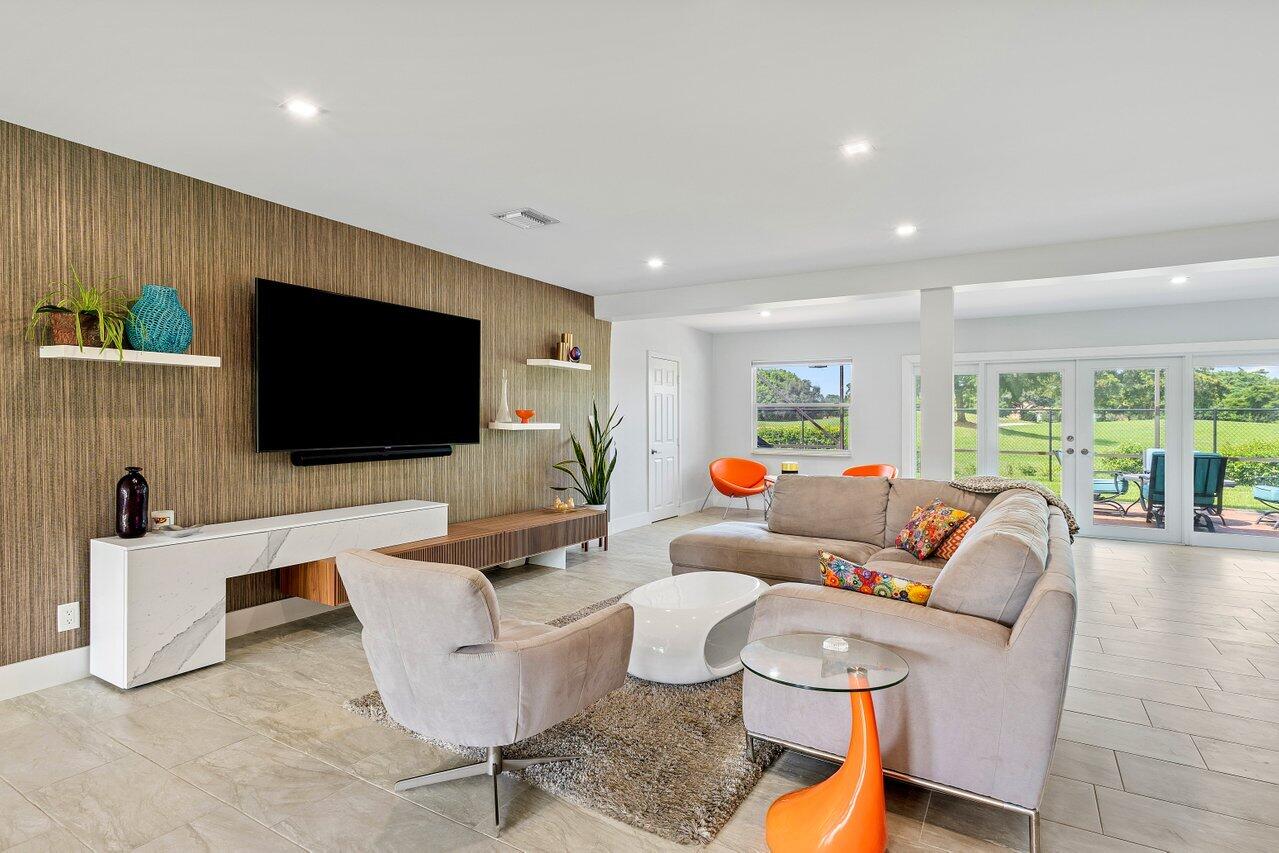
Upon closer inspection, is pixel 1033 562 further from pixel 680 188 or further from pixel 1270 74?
pixel 680 188

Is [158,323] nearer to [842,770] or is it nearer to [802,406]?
[842,770]

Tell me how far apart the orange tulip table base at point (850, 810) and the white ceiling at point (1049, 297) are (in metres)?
3.82

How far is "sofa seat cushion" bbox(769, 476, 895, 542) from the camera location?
179 inches

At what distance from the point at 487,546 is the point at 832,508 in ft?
7.83

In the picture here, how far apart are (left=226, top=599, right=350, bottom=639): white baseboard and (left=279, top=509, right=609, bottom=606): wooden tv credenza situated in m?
0.10

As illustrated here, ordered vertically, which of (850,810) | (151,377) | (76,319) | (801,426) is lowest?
(850,810)

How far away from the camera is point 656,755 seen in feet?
7.89

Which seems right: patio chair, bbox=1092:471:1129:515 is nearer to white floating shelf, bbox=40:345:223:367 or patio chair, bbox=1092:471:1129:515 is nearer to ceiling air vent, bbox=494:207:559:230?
ceiling air vent, bbox=494:207:559:230

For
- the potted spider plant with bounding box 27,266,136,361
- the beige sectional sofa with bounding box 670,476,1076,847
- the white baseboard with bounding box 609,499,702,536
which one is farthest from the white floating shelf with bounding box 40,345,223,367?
the white baseboard with bounding box 609,499,702,536

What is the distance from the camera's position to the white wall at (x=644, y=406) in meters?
7.16

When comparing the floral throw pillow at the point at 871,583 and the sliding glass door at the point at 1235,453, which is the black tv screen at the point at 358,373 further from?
the sliding glass door at the point at 1235,453

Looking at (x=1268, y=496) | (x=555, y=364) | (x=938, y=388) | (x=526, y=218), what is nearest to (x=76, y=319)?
(x=526, y=218)

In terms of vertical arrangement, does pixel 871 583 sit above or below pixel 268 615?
above

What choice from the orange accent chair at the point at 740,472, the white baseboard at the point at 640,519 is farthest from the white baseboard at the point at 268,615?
the orange accent chair at the point at 740,472
